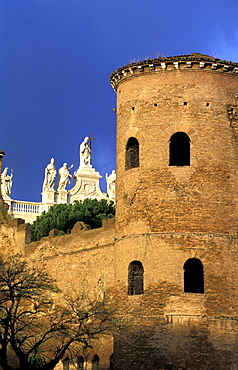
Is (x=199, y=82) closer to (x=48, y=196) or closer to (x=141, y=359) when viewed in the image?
(x=141, y=359)

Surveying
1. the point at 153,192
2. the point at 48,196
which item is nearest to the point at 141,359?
the point at 153,192

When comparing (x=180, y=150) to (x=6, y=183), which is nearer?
(x=180, y=150)

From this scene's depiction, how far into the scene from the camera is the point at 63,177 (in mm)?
85375

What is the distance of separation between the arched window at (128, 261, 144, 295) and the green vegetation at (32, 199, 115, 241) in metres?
25.8

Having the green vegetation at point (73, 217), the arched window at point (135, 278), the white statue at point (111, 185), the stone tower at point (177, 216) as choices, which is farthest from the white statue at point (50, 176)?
the arched window at point (135, 278)

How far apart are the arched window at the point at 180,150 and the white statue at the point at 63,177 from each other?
54.9 meters

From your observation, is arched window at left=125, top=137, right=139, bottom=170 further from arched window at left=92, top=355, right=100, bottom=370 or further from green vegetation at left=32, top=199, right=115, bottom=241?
green vegetation at left=32, top=199, right=115, bottom=241

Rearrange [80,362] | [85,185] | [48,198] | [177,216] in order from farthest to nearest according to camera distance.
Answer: [85,185], [48,198], [80,362], [177,216]

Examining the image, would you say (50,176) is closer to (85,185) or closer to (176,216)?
(85,185)

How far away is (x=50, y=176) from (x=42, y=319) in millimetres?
50921

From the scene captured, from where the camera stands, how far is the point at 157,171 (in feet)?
92.9

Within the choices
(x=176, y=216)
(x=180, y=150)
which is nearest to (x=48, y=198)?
(x=180, y=150)

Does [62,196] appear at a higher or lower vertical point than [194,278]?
higher

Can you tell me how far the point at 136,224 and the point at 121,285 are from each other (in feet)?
6.62
